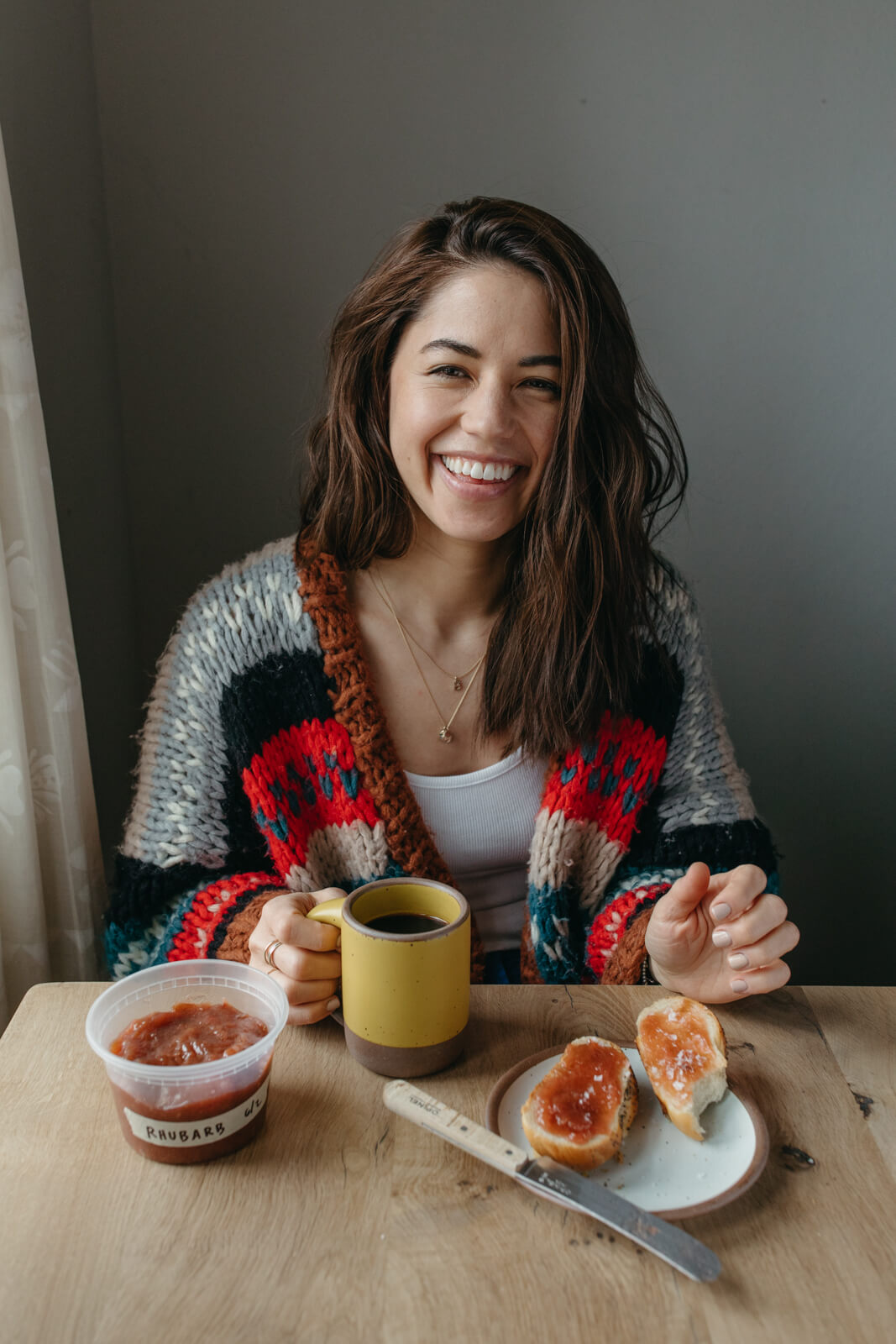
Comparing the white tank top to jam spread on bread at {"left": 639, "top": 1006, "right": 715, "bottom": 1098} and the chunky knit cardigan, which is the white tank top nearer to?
the chunky knit cardigan

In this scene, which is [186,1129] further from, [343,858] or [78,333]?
[78,333]

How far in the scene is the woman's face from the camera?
3.99 ft

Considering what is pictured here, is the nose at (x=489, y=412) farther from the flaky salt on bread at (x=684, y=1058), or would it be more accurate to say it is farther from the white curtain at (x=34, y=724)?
the flaky salt on bread at (x=684, y=1058)

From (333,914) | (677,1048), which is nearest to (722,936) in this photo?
(677,1048)

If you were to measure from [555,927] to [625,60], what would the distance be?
4.50ft

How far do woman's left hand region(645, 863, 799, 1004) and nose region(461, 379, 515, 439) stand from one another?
55 centimetres

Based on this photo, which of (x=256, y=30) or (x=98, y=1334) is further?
(x=256, y=30)

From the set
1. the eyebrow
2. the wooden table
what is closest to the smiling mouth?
the eyebrow

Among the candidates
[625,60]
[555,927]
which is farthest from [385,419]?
[625,60]

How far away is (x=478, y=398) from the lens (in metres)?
1.22

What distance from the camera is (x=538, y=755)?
1340mm

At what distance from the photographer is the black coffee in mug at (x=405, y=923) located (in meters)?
0.88

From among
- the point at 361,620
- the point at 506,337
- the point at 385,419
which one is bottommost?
the point at 361,620

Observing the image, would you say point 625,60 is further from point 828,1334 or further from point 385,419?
point 828,1334
